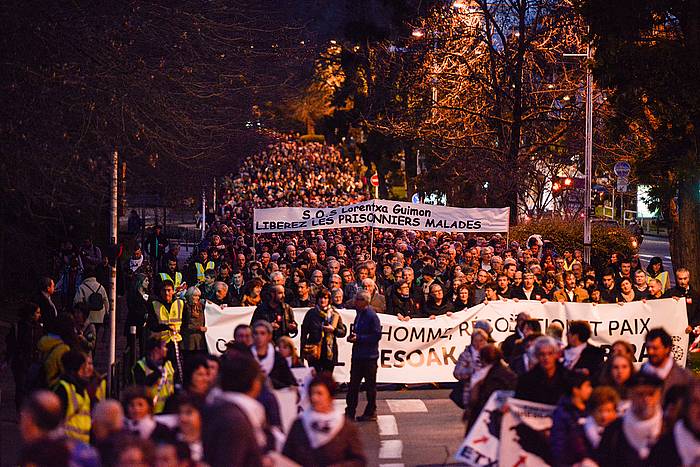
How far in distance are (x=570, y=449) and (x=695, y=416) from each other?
58.7 inches

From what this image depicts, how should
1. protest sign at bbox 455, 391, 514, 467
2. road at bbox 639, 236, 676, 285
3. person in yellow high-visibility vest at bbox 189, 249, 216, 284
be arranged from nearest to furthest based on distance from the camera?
protest sign at bbox 455, 391, 514, 467
person in yellow high-visibility vest at bbox 189, 249, 216, 284
road at bbox 639, 236, 676, 285

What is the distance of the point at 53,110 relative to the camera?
59.8ft

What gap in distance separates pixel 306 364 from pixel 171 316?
2.38m

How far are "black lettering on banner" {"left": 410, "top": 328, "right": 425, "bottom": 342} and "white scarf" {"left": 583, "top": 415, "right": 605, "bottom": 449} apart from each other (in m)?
8.46

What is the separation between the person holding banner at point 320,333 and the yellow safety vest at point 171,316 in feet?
5.52

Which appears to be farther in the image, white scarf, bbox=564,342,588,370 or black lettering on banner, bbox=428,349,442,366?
black lettering on banner, bbox=428,349,442,366

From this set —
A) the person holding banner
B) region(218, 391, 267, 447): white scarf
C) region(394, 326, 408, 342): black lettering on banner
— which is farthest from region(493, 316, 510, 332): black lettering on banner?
region(218, 391, 267, 447): white scarf

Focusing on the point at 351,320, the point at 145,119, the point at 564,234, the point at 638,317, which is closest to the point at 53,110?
the point at 145,119

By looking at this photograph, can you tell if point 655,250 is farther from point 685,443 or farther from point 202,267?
point 685,443

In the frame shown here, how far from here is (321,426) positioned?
26.2 ft

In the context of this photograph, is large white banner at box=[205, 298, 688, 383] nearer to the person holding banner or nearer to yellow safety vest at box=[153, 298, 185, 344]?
yellow safety vest at box=[153, 298, 185, 344]

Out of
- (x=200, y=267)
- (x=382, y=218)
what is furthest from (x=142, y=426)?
(x=382, y=218)

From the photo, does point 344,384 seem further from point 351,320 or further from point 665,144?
point 665,144

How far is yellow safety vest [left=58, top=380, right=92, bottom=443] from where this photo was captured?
31.7 ft
